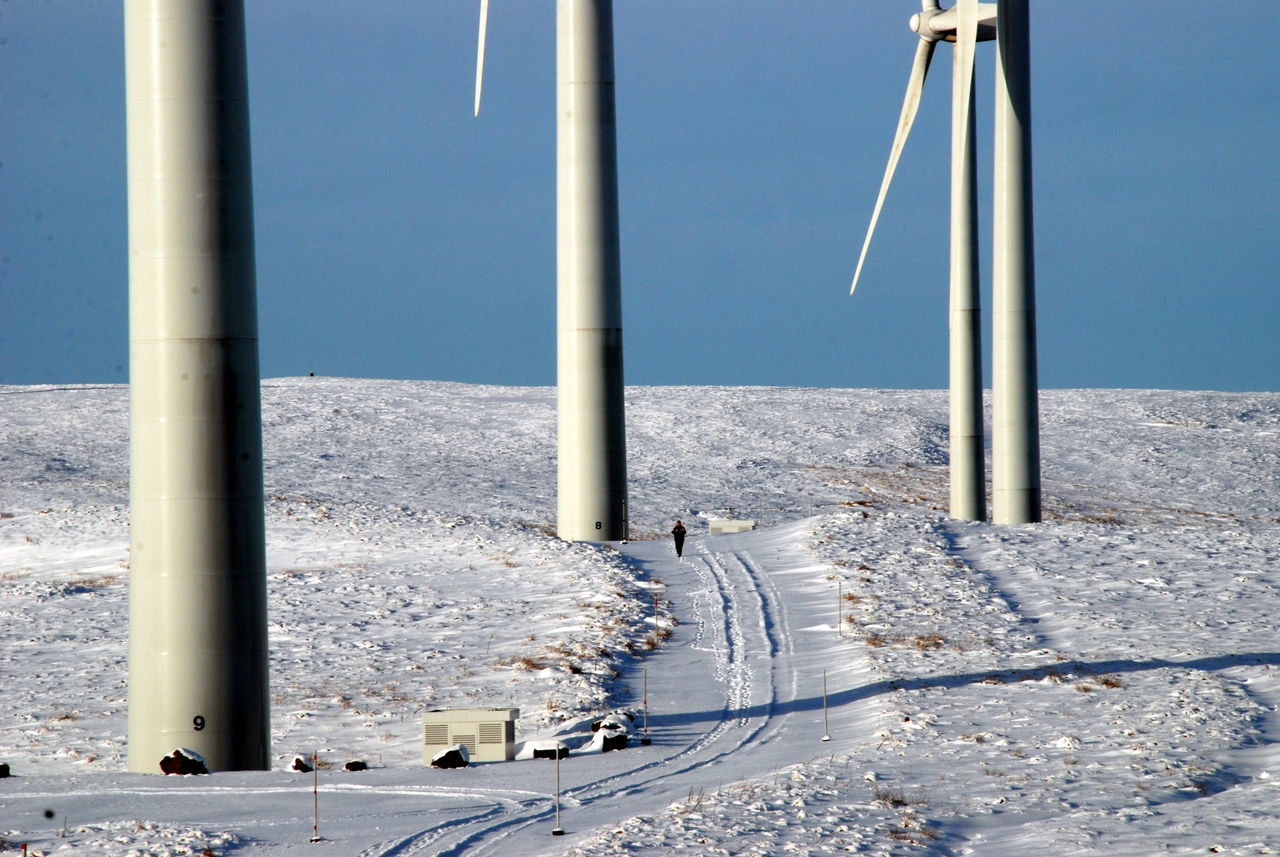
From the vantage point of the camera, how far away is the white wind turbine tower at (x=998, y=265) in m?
38.2

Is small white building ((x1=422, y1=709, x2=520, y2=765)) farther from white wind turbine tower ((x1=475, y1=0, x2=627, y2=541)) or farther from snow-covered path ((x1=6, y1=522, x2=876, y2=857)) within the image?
white wind turbine tower ((x1=475, y1=0, x2=627, y2=541))

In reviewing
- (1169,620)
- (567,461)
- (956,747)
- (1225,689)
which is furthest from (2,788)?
(567,461)

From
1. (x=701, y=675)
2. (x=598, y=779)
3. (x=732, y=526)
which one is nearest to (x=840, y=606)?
(x=701, y=675)

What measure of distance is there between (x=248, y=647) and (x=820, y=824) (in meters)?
6.59

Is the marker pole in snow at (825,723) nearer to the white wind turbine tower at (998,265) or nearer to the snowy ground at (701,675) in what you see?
the snowy ground at (701,675)

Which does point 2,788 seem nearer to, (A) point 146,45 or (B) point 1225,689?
(A) point 146,45

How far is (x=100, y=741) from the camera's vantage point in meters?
19.3

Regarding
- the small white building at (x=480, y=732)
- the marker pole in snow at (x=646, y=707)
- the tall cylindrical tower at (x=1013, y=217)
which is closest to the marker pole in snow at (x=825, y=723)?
the marker pole in snow at (x=646, y=707)

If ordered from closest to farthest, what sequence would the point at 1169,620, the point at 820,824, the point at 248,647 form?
the point at 820,824
the point at 248,647
the point at 1169,620

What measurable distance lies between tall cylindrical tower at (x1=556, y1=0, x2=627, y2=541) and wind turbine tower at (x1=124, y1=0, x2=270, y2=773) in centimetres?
1913

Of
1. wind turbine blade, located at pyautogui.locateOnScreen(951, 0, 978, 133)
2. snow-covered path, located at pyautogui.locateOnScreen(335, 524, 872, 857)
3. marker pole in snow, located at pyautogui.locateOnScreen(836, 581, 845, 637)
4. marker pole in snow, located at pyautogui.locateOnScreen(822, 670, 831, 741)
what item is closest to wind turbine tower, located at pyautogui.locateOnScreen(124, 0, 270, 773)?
snow-covered path, located at pyautogui.locateOnScreen(335, 524, 872, 857)

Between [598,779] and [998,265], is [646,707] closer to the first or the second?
[598,779]

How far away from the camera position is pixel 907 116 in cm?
3800

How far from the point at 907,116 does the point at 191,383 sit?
2562cm
